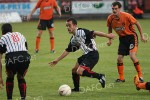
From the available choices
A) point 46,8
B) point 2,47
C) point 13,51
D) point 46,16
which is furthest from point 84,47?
point 46,8

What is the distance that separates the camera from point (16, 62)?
10.8 m

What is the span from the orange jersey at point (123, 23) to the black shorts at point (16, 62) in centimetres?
373

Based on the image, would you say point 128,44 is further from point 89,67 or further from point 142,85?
point 142,85

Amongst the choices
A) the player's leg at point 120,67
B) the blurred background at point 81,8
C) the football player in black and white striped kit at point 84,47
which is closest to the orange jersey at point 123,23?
the player's leg at point 120,67

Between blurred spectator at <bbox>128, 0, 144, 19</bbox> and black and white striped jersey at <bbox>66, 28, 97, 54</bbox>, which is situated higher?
black and white striped jersey at <bbox>66, 28, 97, 54</bbox>

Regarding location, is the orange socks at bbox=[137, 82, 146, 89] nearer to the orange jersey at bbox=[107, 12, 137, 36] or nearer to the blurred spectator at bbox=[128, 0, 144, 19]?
the orange jersey at bbox=[107, 12, 137, 36]

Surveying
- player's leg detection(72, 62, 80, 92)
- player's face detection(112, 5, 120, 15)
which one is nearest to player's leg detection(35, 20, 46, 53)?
player's face detection(112, 5, 120, 15)

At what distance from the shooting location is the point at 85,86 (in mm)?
13578

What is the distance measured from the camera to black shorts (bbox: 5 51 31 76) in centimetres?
1074

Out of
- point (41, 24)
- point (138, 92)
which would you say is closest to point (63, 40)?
point (41, 24)

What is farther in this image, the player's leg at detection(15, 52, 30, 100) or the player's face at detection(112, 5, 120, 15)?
the player's face at detection(112, 5, 120, 15)

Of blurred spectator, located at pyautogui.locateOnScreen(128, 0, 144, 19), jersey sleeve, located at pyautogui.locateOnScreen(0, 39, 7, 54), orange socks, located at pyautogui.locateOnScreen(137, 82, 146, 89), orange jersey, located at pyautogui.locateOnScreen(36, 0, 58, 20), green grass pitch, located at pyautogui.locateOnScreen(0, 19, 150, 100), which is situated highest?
jersey sleeve, located at pyautogui.locateOnScreen(0, 39, 7, 54)

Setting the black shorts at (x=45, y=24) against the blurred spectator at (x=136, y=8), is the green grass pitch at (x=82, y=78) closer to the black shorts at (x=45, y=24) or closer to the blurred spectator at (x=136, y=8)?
the black shorts at (x=45, y=24)

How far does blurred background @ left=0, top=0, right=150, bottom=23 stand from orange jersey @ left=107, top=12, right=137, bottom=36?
23.2 m
